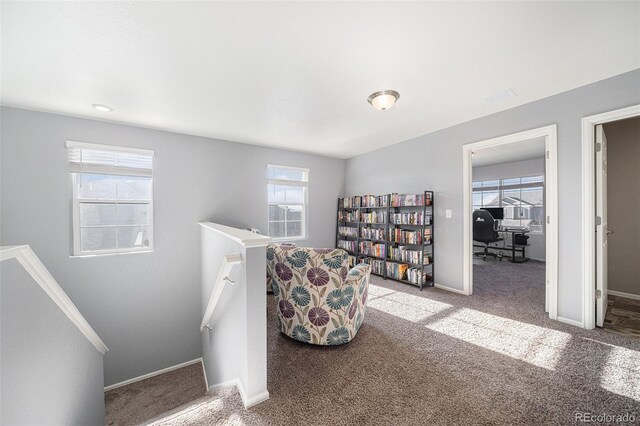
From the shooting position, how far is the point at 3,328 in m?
1.01

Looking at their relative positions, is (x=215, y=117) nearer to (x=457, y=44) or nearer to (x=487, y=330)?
(x=457, y=44)

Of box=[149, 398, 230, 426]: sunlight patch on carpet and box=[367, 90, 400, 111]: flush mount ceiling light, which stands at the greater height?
box=[367, 90, 400, 111]: flush mount ceiling light

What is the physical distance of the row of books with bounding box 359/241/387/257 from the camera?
430cm

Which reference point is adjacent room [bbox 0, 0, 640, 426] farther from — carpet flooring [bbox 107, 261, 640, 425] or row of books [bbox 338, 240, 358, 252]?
row of books [bbox 338, 240, 358, 252]

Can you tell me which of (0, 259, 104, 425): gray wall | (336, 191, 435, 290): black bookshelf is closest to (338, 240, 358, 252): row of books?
(336, 191, 435, 290): black bookshelf

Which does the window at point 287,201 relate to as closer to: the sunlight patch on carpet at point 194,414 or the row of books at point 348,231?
the row of books at point 348,231

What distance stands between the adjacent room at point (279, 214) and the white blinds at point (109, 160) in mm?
26

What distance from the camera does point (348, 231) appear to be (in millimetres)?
5117

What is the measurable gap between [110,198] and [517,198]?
29.0ft

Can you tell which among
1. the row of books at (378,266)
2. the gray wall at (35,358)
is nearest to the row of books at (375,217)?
the row of books at (378,266)

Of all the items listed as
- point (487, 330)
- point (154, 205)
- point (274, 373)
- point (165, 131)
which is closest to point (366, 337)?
point (274, 373)

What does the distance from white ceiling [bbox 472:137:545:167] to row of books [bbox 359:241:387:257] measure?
2.56 m

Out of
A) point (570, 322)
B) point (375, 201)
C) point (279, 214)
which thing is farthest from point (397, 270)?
point (279, 214)

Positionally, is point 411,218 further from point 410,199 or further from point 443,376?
point 443,376
